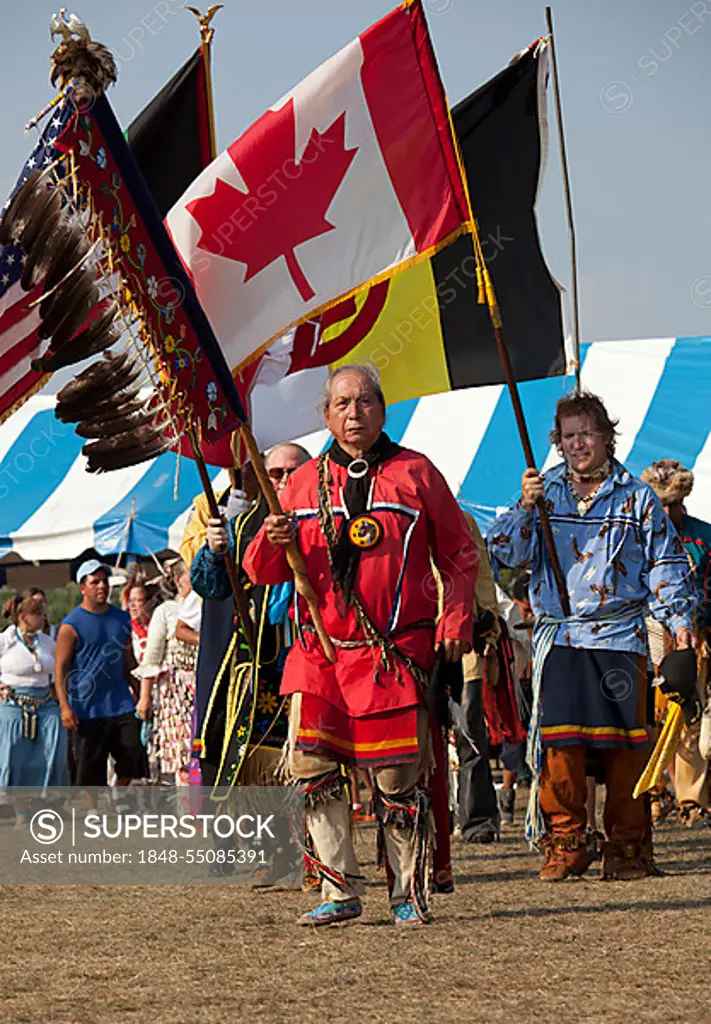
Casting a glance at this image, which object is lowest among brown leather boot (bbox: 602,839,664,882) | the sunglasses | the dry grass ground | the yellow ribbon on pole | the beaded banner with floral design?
the dry grass ground

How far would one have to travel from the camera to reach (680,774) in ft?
28.2

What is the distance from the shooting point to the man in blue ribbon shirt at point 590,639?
613cm

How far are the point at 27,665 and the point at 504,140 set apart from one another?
5111 millimetres

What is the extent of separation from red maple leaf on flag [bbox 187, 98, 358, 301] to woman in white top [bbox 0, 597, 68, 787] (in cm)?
496

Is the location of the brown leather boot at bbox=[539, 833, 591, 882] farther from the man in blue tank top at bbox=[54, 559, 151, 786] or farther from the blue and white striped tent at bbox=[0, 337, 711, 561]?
the blue and white striped tent at bbox=[0, 337, 711, 561]

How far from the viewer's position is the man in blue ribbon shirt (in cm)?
613

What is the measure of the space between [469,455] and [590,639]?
8070mm

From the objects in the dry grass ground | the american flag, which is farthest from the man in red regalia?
the american flag

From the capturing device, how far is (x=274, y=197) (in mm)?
6363

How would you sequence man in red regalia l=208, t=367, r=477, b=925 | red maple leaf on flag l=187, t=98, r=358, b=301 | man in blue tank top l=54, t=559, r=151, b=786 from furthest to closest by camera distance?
man in blue tank top l=54, t=559, r=151, b=786 < red maple leaf on flag l=187, t=98, r=358, b=301 < man in red regalia l=208, t=367, r=477, b=925

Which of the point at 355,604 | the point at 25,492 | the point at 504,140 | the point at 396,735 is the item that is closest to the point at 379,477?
the point at 355,604

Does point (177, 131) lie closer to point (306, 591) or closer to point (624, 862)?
point (306, 591)

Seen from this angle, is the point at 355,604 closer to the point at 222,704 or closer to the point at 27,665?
the point at 222,704

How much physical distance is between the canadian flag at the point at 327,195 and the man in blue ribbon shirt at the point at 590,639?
1.09 metres
